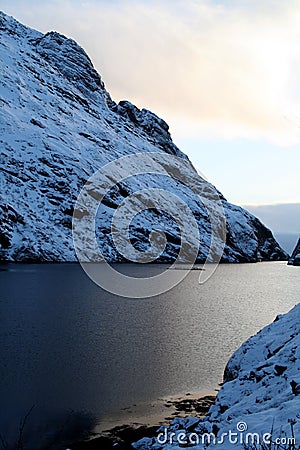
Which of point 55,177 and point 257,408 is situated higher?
point 55,177

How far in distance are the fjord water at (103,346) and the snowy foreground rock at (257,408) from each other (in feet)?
19.0

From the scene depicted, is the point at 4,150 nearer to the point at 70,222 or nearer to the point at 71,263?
the point at 70,222

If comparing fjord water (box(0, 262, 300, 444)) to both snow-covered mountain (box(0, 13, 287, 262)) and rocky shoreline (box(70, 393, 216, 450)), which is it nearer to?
rocky shoreline (box(70, 393, 216, 450))

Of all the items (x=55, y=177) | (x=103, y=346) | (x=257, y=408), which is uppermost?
(x=55, y=177)

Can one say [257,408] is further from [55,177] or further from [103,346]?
[55,177]

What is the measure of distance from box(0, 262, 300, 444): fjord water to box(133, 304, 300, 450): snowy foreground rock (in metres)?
5.79

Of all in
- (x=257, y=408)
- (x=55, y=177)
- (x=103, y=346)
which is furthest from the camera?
(x=55, y=177)

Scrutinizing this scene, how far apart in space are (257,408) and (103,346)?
19862mm

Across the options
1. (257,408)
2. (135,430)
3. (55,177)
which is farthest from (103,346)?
(55,177)

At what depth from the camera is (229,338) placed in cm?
4056

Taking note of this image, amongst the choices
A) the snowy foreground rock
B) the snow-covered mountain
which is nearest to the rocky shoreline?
the snowy foreground rock

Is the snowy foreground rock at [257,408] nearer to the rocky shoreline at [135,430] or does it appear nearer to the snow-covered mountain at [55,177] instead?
the rocky shoreline at [135,430]

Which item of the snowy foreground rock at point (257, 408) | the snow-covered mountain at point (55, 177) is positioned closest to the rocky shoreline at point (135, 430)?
the snowy foreground rock at point (257, 408)

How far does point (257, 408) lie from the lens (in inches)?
644
